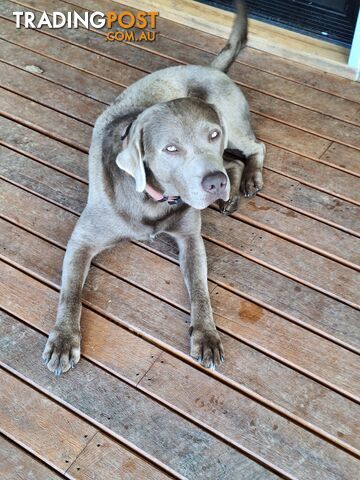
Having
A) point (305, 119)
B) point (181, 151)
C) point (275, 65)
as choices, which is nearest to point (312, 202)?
point (305, 119)

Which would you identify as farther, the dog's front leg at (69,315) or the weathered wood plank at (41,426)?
the dog's front leg at (69,315)

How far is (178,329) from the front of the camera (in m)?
2.34

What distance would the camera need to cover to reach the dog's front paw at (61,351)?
217 cm

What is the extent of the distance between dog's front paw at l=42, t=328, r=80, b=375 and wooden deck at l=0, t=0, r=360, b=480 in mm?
48

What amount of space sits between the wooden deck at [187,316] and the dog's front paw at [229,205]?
4cm

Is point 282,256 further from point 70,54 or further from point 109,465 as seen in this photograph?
point 70,54

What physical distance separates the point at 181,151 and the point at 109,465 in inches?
42.1

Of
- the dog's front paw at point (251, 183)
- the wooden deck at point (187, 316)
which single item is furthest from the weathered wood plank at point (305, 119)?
the dog's front paw at point (251, 183)

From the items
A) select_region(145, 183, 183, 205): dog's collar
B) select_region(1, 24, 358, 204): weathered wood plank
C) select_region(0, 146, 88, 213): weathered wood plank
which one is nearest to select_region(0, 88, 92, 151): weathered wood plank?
select_region(1, 24, 358, 204): weathered wood plank

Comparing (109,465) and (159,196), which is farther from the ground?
(159,196)

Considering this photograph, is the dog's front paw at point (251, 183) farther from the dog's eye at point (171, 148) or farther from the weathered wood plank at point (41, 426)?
the weathered wood plank at point (41, 426)

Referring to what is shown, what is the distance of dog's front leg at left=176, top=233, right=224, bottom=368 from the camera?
86.9 inches

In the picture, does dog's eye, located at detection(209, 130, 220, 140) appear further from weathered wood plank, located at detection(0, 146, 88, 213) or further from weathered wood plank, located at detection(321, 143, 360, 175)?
weathered wood plank, located at detection(321, 143, 360, 175)

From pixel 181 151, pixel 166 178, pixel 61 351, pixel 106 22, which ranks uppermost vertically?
pixel 181 151
